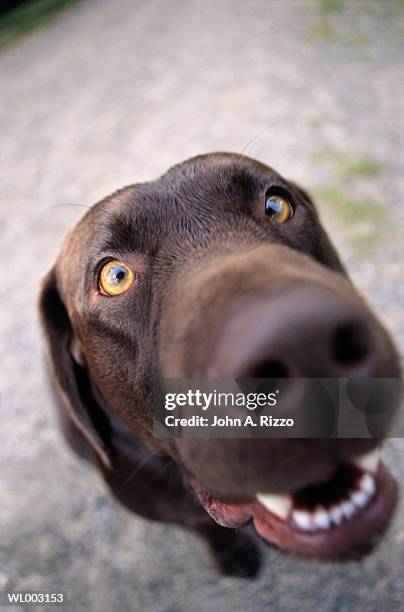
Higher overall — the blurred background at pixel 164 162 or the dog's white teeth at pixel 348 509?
the dog's white teeth at pixel 348 509

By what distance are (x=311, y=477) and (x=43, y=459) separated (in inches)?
112

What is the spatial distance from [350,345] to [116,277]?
1018 mm

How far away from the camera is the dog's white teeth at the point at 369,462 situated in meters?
1.38

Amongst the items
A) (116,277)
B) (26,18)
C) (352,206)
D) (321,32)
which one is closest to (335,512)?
(116,277)

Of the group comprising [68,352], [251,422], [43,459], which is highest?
[251,422]

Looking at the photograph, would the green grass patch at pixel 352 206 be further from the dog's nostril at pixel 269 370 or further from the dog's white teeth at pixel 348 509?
the dog's nostril at pixel 269 370

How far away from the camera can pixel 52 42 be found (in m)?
10.3

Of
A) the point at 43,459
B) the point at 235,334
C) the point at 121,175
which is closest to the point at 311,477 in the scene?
the point at 235,334

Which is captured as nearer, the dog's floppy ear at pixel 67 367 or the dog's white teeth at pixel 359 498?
the dog's white teeth at pixel 359 498

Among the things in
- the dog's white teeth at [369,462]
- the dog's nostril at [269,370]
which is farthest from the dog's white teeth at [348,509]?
the dog's nostril at [269,370]

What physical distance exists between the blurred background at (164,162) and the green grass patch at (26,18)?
21cm

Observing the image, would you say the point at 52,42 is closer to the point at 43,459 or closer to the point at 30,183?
the point at 30,183

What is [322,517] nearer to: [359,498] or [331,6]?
[359,498]

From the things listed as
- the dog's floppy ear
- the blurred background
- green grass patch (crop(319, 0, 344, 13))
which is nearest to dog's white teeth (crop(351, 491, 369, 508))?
the blurred background
